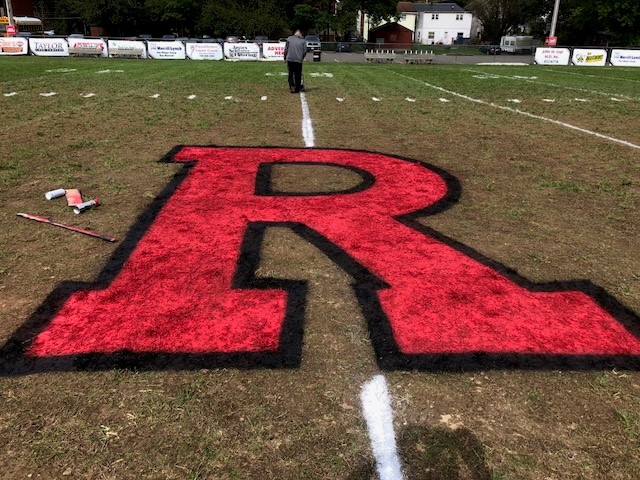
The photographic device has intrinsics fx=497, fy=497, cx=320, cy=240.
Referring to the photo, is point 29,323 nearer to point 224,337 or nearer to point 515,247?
point 224,337

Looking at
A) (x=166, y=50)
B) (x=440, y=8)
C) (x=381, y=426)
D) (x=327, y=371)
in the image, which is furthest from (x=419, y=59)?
(x=440, y=8)

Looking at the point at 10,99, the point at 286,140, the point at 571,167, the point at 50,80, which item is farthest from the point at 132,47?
the point at 571,167

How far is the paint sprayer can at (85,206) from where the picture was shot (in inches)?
213

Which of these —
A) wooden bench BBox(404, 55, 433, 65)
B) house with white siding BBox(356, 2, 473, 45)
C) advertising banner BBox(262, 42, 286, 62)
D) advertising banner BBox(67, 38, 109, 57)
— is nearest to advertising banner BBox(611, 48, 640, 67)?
wooden bench BBox(404, 55, 433, 65)

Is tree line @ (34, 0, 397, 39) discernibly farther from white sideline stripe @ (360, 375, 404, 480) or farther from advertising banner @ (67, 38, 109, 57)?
white sideline stripe @ (360, 375, 404, 480)

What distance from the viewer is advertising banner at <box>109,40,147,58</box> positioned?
34028 mm

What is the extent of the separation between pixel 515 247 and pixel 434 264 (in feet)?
3.16

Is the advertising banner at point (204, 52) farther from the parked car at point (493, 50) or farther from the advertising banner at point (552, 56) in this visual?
the parked car at point (493, 50)

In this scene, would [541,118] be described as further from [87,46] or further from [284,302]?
[87,46]

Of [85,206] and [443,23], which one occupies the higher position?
[443,23]

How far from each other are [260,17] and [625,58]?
46.0 meters

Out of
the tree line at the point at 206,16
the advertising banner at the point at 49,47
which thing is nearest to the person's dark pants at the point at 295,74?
the advertising banner at the point at 49,47

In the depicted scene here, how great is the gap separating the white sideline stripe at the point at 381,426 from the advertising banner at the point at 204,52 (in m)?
35.2

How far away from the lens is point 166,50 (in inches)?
1358
